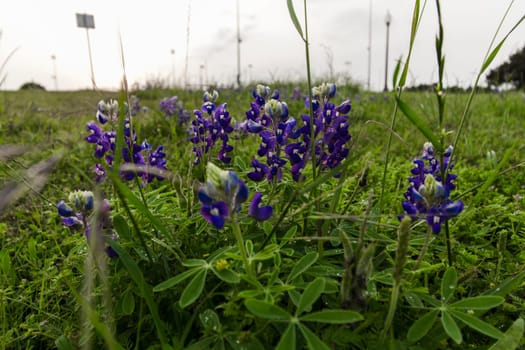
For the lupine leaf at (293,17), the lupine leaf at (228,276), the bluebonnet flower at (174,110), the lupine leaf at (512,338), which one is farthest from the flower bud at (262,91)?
the bluebonnet flower at (174,110)

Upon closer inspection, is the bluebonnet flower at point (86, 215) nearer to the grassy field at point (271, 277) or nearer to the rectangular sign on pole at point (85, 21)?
the grassy field at point (271, 277)

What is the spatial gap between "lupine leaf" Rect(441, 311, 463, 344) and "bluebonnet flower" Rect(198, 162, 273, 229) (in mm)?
625

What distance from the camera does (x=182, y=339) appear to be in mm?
1242

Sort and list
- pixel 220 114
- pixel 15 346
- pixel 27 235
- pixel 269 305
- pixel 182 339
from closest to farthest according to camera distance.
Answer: pixel 269 305
pixel 182 339
pixel 15 346
pixel 220 114
pixel 27 235

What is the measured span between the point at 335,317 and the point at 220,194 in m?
0.41

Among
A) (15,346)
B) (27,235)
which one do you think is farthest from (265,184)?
(27,235)

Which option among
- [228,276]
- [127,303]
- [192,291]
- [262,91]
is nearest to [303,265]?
[228,276]

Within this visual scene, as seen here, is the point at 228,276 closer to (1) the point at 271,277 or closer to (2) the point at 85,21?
(1) the point at 271,277

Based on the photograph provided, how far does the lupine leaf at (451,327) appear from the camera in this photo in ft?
3.63

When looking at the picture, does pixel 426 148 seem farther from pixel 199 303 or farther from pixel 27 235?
pixel 27 235

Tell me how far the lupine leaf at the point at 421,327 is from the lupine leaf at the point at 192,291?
0.57m

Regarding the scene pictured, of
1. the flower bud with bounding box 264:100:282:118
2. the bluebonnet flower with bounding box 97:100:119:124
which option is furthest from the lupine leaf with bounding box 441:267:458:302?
the bluebonnet flower with bounding box 97:100:119:124

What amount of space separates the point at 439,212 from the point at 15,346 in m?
1.54

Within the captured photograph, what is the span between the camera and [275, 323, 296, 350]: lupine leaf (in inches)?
41.3
